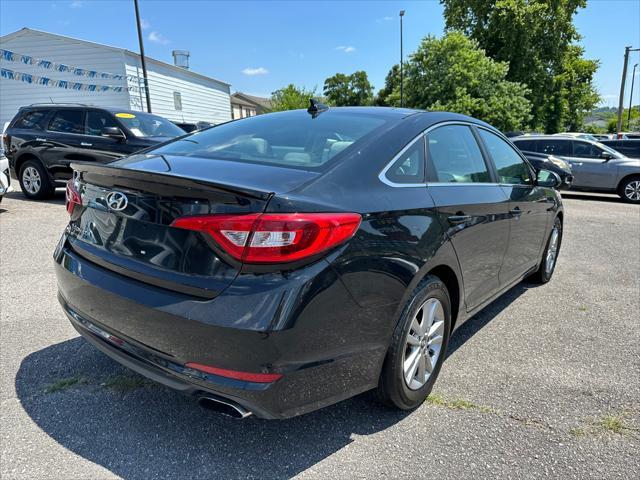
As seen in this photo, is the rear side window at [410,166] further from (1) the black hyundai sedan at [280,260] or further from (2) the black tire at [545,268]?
(2) the black tire at [545,268]

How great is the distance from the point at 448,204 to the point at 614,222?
7.90 m

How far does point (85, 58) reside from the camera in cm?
2173

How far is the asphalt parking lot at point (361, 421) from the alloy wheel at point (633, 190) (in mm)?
10616

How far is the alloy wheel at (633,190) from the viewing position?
12492mm

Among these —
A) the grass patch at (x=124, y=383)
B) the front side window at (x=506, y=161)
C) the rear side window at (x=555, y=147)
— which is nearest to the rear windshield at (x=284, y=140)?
the front side window at (x=506, y=161)

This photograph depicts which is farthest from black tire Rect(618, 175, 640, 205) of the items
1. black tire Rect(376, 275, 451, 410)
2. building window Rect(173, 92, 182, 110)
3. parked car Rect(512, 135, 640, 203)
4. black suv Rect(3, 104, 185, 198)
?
building window Rect(173, 92, 182, 110)

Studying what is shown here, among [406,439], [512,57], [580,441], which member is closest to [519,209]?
[580,441]

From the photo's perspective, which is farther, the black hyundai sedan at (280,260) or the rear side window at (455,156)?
the rear side window at (455,156)

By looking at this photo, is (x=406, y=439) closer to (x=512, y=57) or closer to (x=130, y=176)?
(x=130, y=176)

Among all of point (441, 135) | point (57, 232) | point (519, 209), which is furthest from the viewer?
point (57, 232)

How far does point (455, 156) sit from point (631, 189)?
12118mm

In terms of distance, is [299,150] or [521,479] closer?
[521,479]

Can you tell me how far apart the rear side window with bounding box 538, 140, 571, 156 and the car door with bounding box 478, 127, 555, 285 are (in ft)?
34.1

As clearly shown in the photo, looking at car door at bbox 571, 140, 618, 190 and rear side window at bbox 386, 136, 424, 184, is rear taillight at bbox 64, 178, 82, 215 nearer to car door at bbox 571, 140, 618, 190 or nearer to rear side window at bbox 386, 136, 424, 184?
rear side window at bbox 386, 136, 424, 184
